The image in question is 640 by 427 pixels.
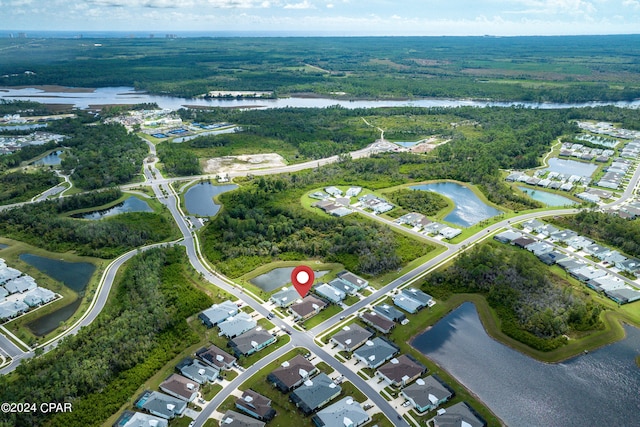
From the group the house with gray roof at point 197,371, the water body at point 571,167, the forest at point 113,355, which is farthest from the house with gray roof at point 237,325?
the water body at point 571,167

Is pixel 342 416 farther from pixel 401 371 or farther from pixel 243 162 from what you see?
pixel 243 162

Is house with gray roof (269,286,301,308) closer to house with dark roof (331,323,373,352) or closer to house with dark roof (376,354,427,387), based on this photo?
house with dark roof (331,323,373,352)

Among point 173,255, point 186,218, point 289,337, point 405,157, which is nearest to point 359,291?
point 289,337

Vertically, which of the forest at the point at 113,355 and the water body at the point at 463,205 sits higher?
the water body at the point at 463,205

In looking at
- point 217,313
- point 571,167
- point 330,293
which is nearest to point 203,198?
point 217,313

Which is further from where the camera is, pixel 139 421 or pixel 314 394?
pixel 314 394

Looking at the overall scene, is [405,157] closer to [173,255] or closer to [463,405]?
[173,255]

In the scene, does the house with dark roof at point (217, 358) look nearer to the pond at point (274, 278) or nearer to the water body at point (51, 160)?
the pond at point (274, 278)
